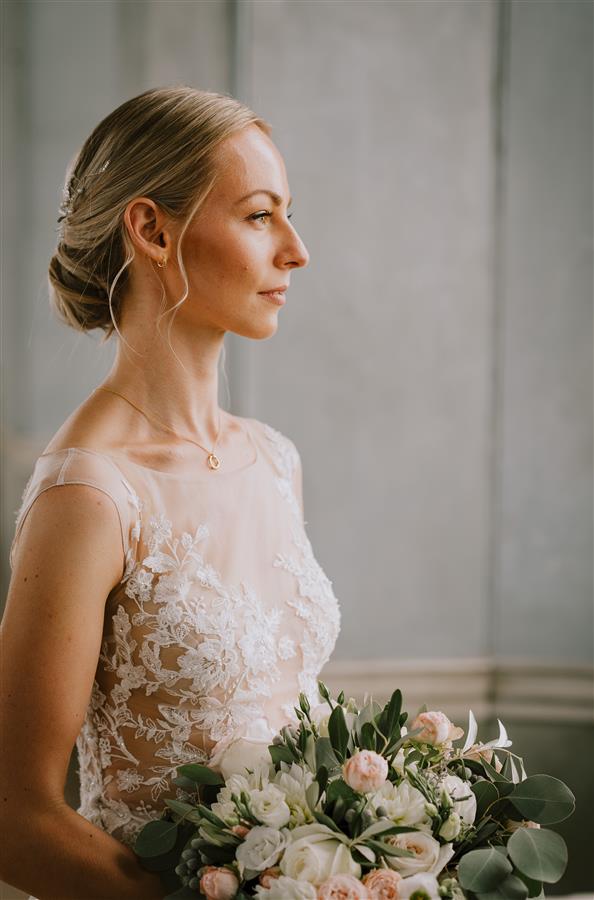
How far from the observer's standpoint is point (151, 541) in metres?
1.53

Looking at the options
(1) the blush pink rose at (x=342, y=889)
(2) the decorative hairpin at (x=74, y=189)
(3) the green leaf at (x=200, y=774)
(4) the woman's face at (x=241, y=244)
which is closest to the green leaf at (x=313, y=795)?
(1) the blush pink rose at (x=342, y=889)

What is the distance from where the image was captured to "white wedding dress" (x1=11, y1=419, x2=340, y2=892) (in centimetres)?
150

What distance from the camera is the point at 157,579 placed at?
153 centimetres

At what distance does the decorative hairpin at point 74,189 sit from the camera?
167 centimetres

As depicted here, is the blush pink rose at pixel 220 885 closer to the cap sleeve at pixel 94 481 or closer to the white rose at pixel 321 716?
the white rose at pixel 321 716

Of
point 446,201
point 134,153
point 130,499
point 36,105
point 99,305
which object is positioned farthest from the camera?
point 446,201

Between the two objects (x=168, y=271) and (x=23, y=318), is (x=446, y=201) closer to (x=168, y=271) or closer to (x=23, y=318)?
(x=23, y=318)

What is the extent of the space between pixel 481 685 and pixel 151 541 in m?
2.19

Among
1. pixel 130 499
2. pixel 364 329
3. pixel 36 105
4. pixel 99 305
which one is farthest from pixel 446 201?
pixel 130 499

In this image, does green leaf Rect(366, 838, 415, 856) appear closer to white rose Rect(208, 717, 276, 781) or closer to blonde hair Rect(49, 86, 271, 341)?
white rose Rect(208, 717, 276, 781)

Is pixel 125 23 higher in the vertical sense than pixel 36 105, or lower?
higher

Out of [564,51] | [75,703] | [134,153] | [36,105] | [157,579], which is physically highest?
A: [564,51]

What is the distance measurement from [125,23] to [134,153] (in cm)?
180

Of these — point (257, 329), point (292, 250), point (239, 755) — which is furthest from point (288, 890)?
point (292, 250)
